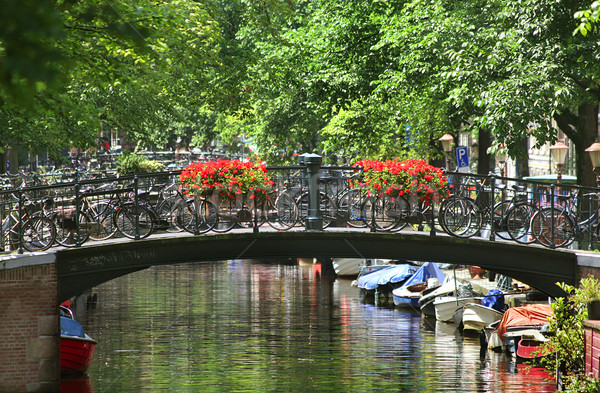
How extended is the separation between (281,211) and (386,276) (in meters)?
18.8

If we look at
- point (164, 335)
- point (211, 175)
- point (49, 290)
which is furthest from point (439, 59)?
point (49, 290)

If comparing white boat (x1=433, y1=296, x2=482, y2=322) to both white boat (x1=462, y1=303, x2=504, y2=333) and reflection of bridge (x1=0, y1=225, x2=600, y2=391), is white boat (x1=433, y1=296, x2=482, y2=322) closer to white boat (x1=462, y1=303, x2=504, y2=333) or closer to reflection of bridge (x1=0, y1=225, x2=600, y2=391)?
white boat (x1=462, y1=303, x2=504, y2=333)

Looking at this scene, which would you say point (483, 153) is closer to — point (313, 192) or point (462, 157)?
point (462, 157)

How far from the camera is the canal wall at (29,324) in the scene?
1504cm

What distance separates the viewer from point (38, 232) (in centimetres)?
1583

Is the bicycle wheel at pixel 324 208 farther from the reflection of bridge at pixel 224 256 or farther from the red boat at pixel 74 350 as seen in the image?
the red boat at pixel 74 350

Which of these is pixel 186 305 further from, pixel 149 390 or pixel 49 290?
pixel 49 290

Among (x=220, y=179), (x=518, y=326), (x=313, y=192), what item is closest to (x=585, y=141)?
(x=518, y=326)

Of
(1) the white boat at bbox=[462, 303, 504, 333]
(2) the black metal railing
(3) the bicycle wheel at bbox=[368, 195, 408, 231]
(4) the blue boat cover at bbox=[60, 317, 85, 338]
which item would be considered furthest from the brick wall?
(1) the white boat at bbox=[462, 303, 504, 333]

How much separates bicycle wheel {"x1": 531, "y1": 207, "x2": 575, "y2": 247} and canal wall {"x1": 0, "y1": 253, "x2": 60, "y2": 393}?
9.63 m

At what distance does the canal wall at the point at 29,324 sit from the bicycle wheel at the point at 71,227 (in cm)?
76

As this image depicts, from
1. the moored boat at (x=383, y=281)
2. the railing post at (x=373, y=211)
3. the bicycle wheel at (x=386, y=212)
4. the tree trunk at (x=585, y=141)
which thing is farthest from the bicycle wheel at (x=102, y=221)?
the moored boat at (x=383, y=281)

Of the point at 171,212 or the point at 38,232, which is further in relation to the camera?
the point at 171,212

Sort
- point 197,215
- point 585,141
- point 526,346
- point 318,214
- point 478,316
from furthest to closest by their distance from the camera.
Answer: point 478,316 < point 585,141 < point 526,346 < point 318,214 < point 197,215
